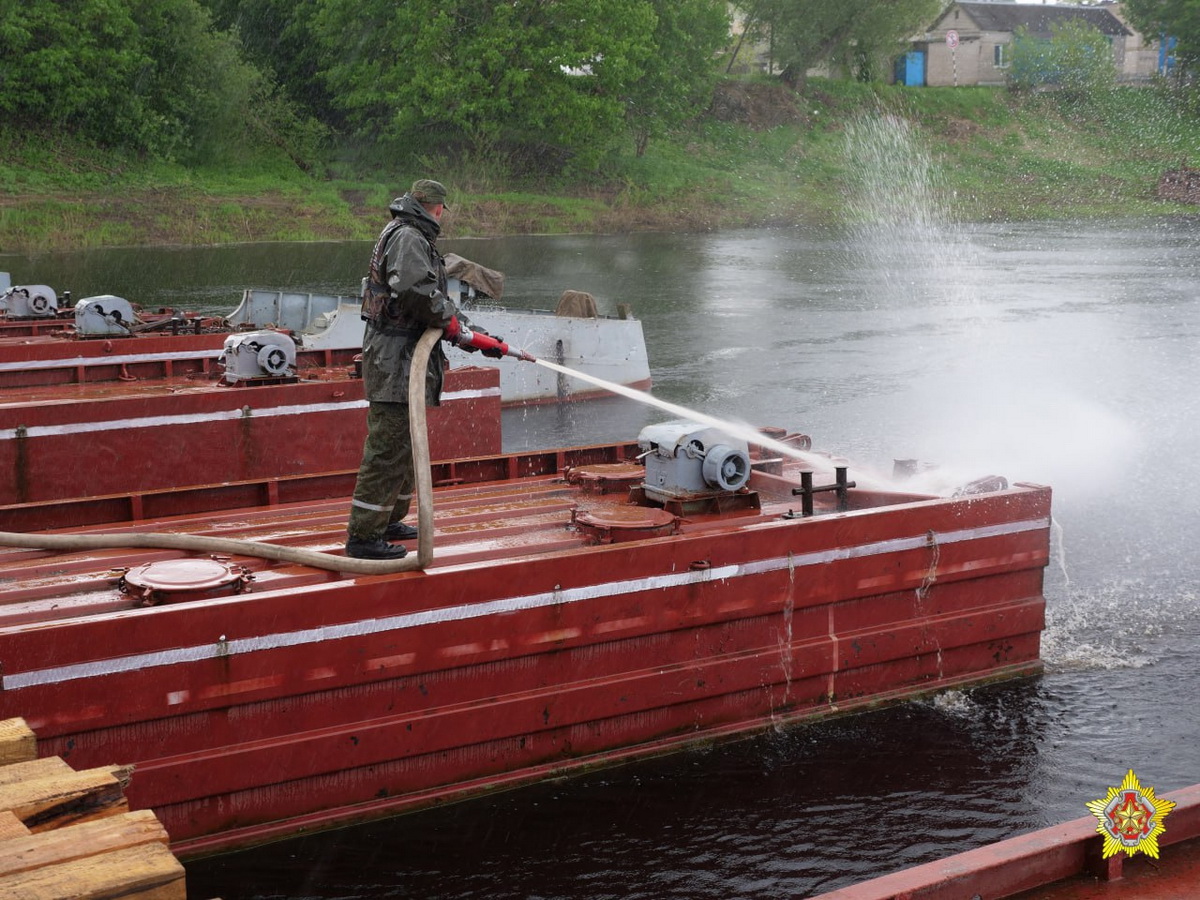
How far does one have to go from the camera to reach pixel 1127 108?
68.1 meters

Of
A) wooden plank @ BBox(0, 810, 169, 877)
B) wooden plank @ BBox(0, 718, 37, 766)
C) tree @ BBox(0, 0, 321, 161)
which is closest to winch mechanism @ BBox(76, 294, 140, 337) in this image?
wooden plank @ BBox(0, 718, 37, 766)

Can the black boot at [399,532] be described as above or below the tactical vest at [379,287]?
below

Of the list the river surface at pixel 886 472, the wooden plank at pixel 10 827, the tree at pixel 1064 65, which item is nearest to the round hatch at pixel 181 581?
the river surface at pixel 886 472

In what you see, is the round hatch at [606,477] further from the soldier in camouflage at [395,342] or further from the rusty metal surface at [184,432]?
the rusty metal surface at [184,432]

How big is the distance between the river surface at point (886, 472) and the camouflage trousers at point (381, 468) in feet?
5.21

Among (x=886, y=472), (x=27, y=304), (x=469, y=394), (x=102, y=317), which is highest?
(x=27, y=304)

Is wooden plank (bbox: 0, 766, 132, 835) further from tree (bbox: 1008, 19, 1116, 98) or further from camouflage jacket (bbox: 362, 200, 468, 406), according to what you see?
tree (bbox: 1008, 19, 1116, 98)

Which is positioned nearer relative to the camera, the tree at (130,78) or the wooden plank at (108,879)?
the wooden plank at (108,879)

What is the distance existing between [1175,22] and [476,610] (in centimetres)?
7390

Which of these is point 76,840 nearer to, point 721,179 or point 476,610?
point 476,610

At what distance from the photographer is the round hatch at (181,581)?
23.0 feet

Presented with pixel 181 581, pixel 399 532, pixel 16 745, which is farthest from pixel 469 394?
pixel 16 745

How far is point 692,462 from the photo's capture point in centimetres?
887

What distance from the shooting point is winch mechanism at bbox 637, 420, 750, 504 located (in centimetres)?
879
